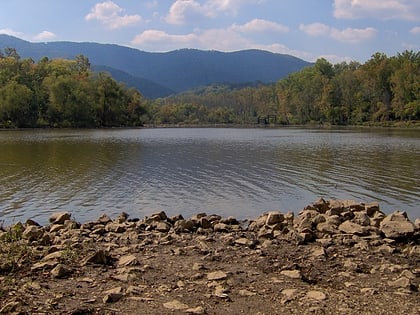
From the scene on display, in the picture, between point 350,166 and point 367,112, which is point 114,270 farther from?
point 367,112

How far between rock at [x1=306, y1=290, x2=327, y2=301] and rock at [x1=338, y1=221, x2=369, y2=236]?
4777mm

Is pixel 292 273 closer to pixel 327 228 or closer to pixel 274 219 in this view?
pixel 327 228

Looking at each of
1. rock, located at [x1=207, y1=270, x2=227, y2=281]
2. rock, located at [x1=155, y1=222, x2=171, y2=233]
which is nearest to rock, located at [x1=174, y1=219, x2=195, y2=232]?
rock, located at [x1=155, y1=222, x2=171, y2=233]

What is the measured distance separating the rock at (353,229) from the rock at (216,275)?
4866mm

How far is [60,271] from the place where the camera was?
342 inches

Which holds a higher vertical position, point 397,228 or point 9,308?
point 9,308

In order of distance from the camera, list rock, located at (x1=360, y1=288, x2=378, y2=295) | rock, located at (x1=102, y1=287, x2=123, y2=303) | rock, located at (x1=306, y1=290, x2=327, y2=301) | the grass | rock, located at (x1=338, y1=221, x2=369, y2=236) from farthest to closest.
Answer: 1. rock, located at (x1=338, y1=221, x2=369, y2=236)
2. the grass
3. rock, located at (x1=360, y1=288, x2=378, y2=295)
4. rock, located at (x1=306, y1=290, x2=327, y2=301)
5. rock, located at (x1=102, y1=287, x2=123, y2=303)

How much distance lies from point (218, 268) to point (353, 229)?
4.70 metres

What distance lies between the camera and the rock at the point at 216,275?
8.73 m

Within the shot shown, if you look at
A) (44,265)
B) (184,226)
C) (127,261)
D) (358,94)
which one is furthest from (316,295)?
(358,94)

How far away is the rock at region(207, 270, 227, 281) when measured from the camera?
8734 millimetres

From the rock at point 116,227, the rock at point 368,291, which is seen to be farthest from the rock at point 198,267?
the rock at point 116,227

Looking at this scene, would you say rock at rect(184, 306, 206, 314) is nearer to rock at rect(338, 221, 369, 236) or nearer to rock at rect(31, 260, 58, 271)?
rock at rect(31, 260, 58, 271)

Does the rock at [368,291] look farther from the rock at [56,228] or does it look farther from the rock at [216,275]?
the rock at [56,228]
